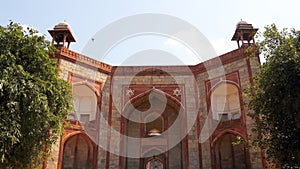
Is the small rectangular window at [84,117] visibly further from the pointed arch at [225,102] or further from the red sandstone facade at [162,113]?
the pointed arch at [225,102]

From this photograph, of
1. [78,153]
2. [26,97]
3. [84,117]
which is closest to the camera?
[26,97]

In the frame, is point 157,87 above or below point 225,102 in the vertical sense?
above

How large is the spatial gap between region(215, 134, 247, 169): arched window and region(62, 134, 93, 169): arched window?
6.53 meters

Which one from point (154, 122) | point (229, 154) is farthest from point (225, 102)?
point (154, 122)

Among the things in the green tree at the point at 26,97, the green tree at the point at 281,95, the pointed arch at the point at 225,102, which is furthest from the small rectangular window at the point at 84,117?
the green tree at the point at 281,95

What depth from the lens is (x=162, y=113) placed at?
16.8m

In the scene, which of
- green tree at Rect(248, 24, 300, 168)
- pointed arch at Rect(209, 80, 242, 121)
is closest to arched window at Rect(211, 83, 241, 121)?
pointed arch at Rect(209, 80, 242, 121)

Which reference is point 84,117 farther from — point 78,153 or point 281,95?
point 281,95

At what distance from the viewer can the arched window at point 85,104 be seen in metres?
15.1

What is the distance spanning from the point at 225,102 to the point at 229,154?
287cm

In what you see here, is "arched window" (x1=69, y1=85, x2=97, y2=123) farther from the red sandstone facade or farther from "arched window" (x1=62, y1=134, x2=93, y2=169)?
"arched window" (x1=62, y1=134, x2=93, y2=169)

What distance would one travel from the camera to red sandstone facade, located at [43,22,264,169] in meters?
13.7

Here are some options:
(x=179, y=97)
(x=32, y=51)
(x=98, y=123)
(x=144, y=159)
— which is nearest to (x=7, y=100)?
(x=32, y=51)

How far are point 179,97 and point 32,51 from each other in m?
8.62
